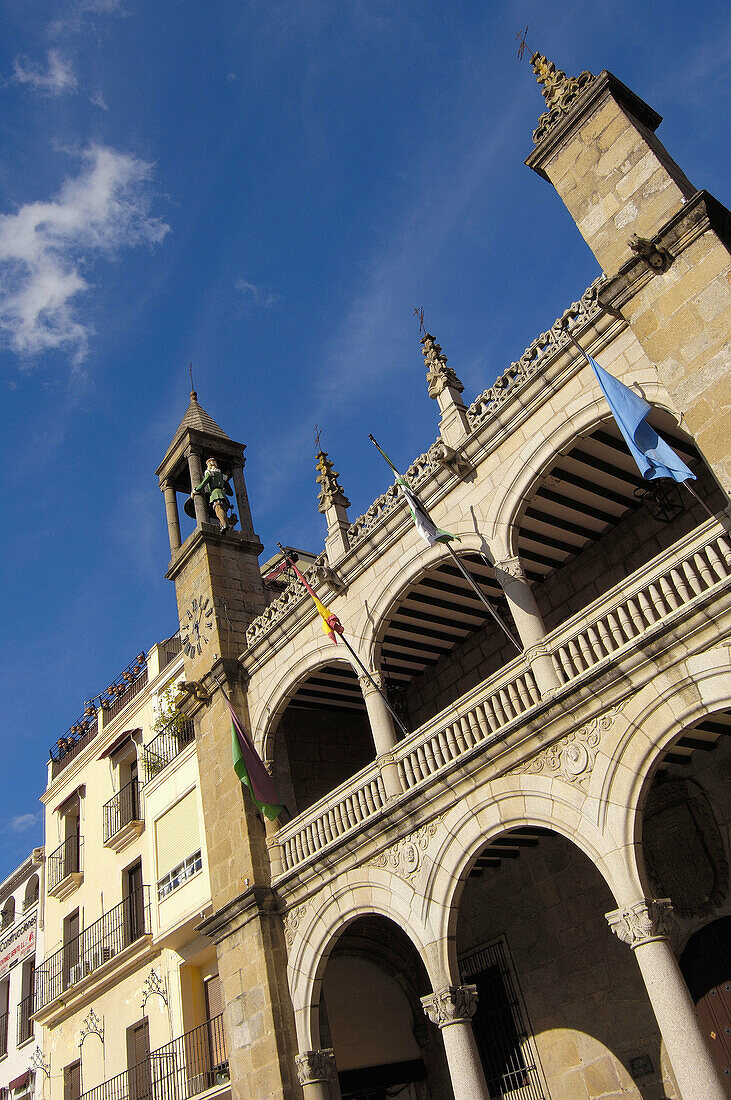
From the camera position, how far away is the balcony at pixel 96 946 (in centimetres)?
1888

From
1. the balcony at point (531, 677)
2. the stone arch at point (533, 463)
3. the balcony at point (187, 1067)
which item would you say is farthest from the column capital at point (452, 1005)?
the balcony at point (187, 1067)

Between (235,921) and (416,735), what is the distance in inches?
185

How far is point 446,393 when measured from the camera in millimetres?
13523

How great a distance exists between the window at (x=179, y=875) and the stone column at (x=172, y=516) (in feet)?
20.6

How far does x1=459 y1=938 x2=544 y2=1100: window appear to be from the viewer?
1327 cm

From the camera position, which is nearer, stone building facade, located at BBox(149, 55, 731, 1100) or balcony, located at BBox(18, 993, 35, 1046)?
stone building facade, located at BBox(149, 55, 731, 1100)

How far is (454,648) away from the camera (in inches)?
639

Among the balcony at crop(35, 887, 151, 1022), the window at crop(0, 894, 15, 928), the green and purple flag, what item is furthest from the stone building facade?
the window at crop(0, 894, 15, 928)

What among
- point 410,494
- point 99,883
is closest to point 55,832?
point 99,883

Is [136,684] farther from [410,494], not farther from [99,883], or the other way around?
[410,494]

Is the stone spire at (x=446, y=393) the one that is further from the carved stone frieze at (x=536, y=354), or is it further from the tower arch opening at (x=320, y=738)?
the tower arch opening at (x=320, y=738)

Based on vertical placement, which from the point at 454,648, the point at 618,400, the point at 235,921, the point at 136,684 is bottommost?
the point at 235,921

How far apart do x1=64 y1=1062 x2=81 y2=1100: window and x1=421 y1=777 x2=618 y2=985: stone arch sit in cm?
1215

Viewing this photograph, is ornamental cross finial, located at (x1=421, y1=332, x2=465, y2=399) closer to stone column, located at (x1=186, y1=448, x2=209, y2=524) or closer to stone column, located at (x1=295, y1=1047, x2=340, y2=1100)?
stone column, located at (x1=186, y1=448, x2=209, y2=524)
